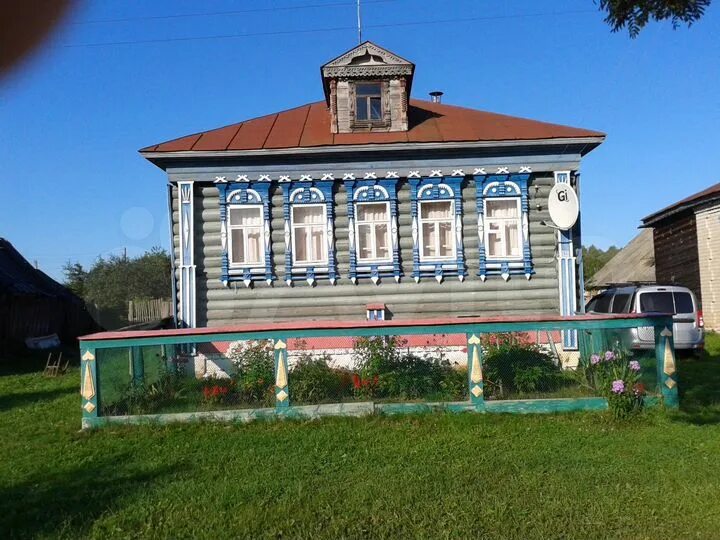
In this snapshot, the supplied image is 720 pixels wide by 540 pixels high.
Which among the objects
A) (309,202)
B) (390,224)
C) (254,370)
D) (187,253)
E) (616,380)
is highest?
(309,202)

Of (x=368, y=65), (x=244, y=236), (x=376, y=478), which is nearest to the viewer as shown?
(x=376, y=478)

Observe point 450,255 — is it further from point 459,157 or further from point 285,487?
point 285,487

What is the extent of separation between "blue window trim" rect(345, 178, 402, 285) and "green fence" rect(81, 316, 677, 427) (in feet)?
12.8

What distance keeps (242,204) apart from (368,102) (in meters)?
3.36

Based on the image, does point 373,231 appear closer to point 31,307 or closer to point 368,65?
point 368,65

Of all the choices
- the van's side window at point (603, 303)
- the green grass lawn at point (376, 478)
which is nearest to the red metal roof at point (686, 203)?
the van's side window at point (603, 303)

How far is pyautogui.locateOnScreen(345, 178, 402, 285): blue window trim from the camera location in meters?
12.1

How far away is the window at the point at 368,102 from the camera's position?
42.0 ft

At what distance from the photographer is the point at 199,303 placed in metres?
12.1

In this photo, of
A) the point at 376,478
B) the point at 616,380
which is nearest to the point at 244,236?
the point at 616,380

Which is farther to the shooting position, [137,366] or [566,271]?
[566,271]

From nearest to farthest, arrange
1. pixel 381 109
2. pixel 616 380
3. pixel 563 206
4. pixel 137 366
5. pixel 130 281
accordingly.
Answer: pixel 616 380
pixel 137 366
pixel 563 206
pixel 381 109
pixel 130 281

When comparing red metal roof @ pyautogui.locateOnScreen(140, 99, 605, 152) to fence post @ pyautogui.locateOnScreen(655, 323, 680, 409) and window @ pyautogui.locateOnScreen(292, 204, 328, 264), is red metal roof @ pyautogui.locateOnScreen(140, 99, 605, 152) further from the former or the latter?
fence post @ pyautogui.locateOnScreen(655, 323, 680, 409)

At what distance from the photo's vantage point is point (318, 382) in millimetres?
7992
